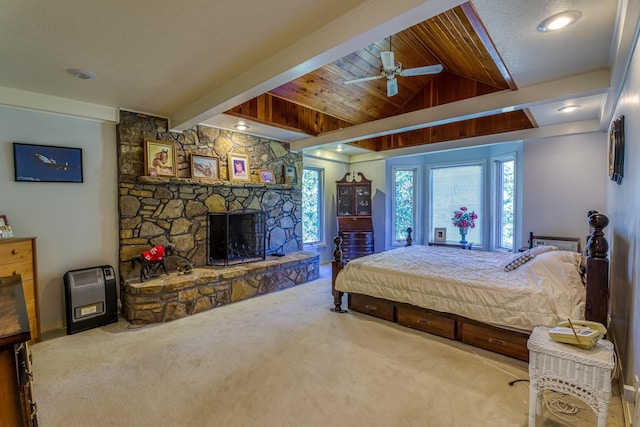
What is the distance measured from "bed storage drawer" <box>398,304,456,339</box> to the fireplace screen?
2476mm

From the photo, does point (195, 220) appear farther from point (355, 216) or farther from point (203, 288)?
point (355, 216)

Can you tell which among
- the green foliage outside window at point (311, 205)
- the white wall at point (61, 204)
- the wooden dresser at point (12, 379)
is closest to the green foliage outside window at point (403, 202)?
the green foliage outside window at point (311, 205)

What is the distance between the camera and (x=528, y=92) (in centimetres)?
297

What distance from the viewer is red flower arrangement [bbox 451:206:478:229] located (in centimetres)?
568

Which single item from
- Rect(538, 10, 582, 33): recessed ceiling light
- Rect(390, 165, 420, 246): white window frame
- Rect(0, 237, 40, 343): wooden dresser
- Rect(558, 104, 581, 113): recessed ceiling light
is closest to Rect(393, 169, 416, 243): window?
Rect(390, 165, 420, 246): white window frame

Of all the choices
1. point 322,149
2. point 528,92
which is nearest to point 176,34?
point 528,92

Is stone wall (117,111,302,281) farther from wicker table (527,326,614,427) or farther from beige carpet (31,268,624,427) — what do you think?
wicker table (527,326,614,427)

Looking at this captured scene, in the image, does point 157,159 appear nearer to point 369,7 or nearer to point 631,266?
point 369,7

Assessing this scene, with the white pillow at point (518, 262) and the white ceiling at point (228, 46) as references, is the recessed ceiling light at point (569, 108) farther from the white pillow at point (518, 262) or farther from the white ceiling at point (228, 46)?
the white pillow at point (518, 262)

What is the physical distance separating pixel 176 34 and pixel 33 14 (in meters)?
0.81

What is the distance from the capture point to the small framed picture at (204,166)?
424 cm

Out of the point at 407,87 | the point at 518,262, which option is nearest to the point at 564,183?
the point at 518,262

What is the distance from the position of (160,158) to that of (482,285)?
4.09 metres

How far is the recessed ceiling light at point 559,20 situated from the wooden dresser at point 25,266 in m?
4.59
